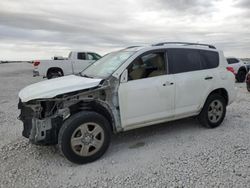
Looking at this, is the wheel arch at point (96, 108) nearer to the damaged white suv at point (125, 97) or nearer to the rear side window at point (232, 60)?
the damaged white suv at point (125, 97)

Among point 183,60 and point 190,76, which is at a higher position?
point 183,60

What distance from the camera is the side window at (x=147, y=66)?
393cm

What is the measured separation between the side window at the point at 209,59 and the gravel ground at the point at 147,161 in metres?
1.32

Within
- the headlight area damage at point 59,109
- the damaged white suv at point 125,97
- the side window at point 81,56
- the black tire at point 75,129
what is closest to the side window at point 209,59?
the damaged white suv at point 125,97

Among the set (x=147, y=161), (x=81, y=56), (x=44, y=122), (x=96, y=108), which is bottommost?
(x=147, y=161)

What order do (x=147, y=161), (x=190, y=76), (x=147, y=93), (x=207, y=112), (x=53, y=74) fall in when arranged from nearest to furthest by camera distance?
(x=147, y=161) → (x=147, y=93) → (x=190, y=76) → (x=207, y=112) → (x=53, y=74)

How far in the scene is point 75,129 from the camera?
338cm

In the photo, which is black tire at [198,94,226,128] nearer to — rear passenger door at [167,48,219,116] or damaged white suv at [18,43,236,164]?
damaged white suv at [18,43,236,164]

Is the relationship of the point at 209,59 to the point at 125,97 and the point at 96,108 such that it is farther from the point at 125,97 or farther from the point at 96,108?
the point at 96,108

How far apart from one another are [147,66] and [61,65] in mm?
10294

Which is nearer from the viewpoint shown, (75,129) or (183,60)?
(75,129)

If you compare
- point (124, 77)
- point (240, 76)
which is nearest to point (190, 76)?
→ point (124, 77)

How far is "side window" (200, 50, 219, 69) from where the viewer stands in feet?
15.5

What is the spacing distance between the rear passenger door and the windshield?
34.2 inches
